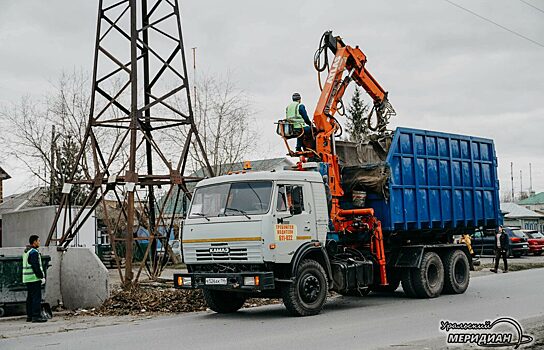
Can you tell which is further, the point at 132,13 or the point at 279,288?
the point at 132,13

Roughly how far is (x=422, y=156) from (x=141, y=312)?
699cm

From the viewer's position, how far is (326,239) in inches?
540

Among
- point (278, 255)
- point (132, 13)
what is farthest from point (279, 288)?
point (132, 13)

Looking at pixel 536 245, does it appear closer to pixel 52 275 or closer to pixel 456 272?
pixel 456 272

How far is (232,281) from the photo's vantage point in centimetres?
1243

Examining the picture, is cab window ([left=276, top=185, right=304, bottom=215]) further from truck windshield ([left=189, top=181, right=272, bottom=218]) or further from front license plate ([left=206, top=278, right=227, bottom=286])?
front license plate ([left=206, top=278, right=227, bottom=286])

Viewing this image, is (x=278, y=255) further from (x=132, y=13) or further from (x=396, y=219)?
(x=132, y=13)

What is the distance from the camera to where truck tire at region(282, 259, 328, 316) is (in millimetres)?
12562

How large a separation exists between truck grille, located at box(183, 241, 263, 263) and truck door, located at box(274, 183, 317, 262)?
0.41 m

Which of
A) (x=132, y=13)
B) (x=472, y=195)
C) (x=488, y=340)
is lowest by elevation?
(x=488, y=340)

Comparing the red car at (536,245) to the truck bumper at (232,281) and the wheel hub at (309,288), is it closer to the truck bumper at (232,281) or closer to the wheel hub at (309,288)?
the wheel hub at (309,288)

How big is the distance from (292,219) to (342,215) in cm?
230

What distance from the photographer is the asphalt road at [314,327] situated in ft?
33.2

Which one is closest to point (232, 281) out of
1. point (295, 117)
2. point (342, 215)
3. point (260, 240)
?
point (260, 240)
